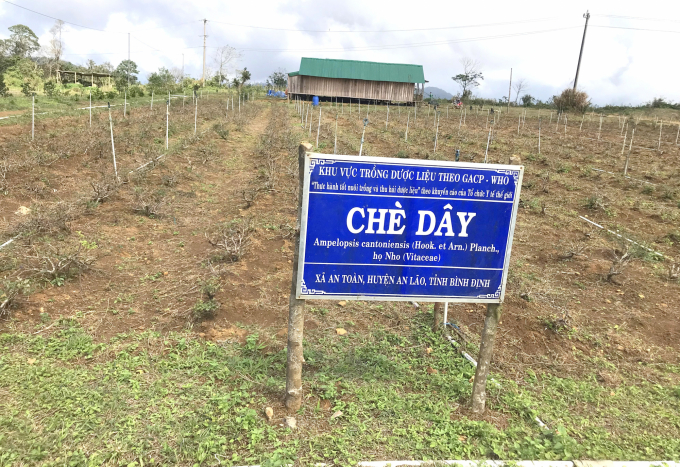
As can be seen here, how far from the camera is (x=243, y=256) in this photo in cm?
537

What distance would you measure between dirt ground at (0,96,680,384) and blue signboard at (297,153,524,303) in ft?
4.06

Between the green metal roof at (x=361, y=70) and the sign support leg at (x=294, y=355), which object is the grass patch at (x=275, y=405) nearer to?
the sign support leg at (x=294, y=355)

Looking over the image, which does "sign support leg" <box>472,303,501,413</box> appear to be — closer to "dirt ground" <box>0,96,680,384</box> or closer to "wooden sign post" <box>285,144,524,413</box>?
"wooden sign post" <box>285,144,524,413</box>

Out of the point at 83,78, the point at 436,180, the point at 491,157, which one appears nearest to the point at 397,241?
the point at 436,180

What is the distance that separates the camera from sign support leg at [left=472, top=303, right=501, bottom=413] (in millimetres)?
3021

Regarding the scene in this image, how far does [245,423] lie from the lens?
2717mm

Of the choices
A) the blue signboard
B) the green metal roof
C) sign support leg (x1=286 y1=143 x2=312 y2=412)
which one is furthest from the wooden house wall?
sign support leg (x1=286 y1=143 x2=312 y2=412)

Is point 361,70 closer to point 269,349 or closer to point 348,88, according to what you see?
point 348,88

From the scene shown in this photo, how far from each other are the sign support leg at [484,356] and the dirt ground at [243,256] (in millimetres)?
681

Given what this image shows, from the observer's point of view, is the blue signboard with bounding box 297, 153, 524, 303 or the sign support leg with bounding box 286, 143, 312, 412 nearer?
the blue signboard with bounding box 297, 153, 524, 303

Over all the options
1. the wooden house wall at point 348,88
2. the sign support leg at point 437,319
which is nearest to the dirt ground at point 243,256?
the sign support leg at point 437,319

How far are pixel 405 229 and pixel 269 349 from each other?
161 centimetres

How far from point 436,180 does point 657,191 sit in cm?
1003

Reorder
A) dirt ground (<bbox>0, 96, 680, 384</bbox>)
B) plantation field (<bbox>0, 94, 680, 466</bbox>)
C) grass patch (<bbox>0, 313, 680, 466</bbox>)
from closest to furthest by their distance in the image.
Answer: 1. grass patch (<bbox>0, 313, 680, 466</bbox>)
2. plantation field (<bbox>0, 94, 680, 466</bbox>)
3. dirt ground (<bbox>0, 96, 680, 384</bbox>)
